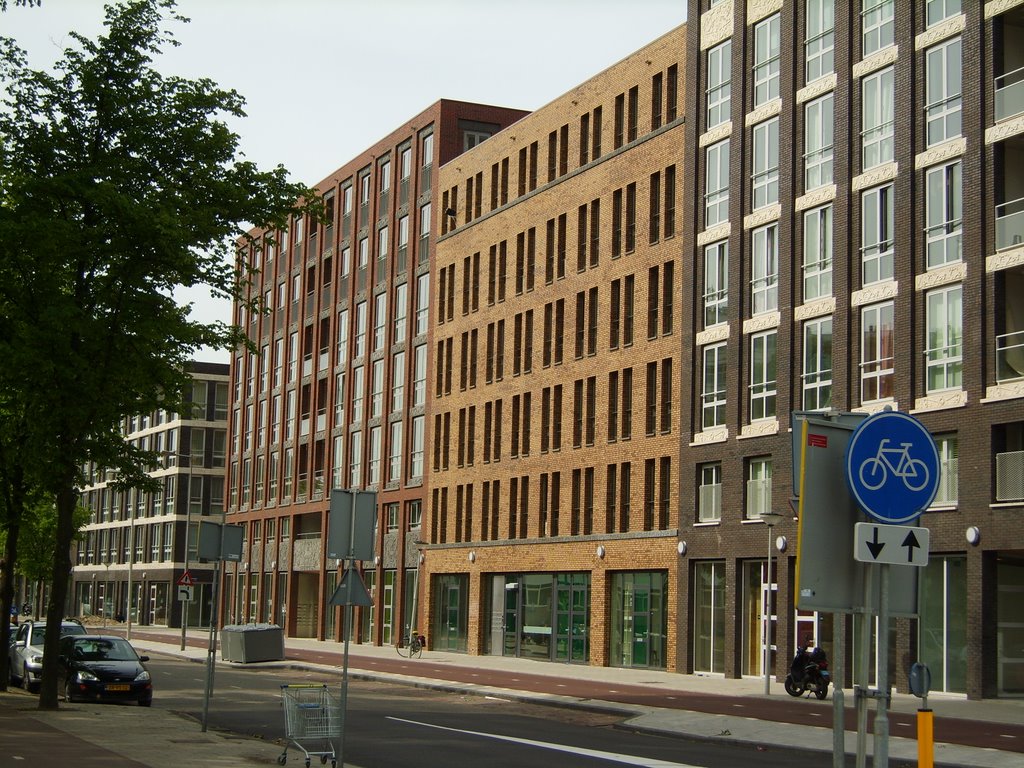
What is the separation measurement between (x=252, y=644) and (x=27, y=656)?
53.7 feet

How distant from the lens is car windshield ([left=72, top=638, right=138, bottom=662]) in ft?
91.0

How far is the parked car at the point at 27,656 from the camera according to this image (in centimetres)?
3083

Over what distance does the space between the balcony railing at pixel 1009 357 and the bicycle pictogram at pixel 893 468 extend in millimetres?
27208

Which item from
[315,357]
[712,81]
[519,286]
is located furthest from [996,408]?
[315,357]

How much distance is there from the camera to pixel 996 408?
109 ft

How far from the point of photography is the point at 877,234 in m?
37.6

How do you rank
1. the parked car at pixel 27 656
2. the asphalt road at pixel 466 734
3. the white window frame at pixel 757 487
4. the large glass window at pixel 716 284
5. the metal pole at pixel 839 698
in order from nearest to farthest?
the metal pole at pixel 839 698, the asphalt road at pixel 466 734, the parked car at pixel 27 656, the white window frame at pixel 757 487, the large glass window at pixel 716 284

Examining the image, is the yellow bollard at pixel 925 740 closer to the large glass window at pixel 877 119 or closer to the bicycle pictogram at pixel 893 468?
the bicycle pictogram at pixel 893 468

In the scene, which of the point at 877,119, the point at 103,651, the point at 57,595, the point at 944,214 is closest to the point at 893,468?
the point at 57,595

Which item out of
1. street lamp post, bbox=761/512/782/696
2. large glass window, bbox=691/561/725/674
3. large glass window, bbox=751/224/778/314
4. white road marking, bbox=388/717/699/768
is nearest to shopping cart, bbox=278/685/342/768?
white road marking, bbox=388/717/699/768

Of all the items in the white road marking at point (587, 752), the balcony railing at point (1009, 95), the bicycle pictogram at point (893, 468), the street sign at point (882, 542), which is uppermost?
the balcony railing at point (1009, 95)

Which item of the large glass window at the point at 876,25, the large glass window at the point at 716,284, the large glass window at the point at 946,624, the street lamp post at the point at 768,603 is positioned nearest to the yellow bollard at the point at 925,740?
the street lamp post at the point at 768,603

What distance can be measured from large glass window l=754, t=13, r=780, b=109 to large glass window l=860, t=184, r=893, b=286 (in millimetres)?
6047

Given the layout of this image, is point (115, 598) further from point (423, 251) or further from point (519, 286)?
point (519, 286)
